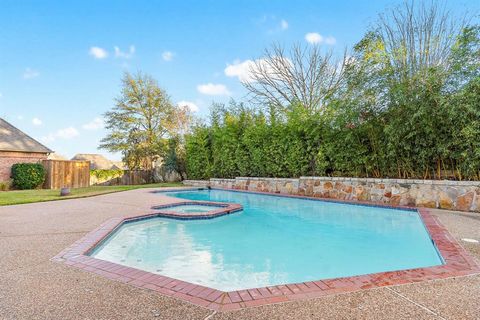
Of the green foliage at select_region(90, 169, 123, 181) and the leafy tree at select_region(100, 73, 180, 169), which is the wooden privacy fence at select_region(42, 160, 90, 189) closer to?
the green foliage at select_region(90, 169, 123, 181)

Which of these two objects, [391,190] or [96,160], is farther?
[96,160]

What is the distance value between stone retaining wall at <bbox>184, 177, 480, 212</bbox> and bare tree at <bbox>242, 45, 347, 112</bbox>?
8.86 m

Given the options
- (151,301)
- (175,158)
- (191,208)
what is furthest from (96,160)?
(151,301)

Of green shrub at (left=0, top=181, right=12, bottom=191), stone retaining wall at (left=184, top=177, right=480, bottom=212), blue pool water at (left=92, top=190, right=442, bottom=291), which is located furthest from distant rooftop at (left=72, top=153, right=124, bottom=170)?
blue pool water at (left=92, top=190, right=442, bottom=291)

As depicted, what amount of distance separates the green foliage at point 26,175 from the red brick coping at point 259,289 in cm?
1536

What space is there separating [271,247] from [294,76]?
58.0 ft

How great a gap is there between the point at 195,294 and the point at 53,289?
138cm

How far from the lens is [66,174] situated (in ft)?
57.3

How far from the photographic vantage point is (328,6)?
13.8 meters

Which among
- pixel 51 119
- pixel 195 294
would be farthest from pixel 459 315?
pixel 51 119

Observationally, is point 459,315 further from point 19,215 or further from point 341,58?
point 341,58

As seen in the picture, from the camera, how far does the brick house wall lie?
1574 centimetres

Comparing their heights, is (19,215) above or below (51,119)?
below

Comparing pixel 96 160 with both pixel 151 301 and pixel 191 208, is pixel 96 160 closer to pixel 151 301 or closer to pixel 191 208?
pixel 191 208
